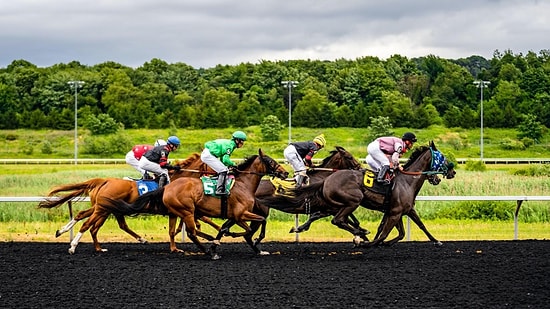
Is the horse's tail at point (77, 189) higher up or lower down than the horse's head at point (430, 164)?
lower down

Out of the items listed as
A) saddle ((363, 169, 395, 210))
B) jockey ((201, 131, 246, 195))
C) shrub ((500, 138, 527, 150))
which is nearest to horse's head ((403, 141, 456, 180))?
saddle ((363, 169, 395, 210))

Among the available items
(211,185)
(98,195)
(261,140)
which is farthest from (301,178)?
(261,140)

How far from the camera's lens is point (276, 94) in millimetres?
55375

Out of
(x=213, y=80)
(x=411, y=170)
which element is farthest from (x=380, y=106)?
(x=411, y=170)

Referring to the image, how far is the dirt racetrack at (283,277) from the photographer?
682cm

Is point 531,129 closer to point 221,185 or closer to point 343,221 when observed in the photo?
point 343,221

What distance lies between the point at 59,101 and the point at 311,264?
4701 centimetres

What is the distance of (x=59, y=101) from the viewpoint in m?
53.9

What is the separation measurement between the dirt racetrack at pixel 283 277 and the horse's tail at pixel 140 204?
557 mm

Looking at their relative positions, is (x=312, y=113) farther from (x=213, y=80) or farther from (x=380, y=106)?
(x=213, y=80)

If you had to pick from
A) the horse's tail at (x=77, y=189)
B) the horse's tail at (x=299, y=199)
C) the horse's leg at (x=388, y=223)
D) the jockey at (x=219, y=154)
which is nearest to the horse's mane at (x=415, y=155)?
the horse's leg at (x=388, y=223)

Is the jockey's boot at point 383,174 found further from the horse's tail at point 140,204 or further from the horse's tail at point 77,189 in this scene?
the horse's tail at point 77,189

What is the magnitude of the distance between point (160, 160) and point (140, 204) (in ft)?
2.31

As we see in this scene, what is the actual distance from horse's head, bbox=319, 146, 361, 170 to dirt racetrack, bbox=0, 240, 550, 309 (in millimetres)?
1089
